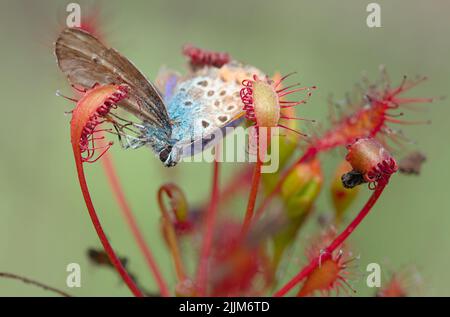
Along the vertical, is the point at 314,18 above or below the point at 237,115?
above

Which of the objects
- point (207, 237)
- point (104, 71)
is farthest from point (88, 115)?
point (207, 237)

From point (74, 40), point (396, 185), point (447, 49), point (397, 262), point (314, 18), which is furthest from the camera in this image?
point (314, 18)

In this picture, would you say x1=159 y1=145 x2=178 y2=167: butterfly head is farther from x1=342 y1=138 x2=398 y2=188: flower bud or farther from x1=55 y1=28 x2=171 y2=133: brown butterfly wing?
x1=342 y1=138 x2=398 y2=188: flower bud

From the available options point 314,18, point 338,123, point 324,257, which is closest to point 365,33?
point 314,18

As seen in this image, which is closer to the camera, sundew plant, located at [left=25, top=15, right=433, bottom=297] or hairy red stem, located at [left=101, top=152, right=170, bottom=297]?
sundew plant, located at [left=25, top=15, right=433, bottom=297]

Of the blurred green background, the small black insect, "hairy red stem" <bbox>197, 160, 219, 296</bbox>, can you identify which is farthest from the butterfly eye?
the blurred green background

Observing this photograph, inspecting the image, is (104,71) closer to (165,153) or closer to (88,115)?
(88,115)
